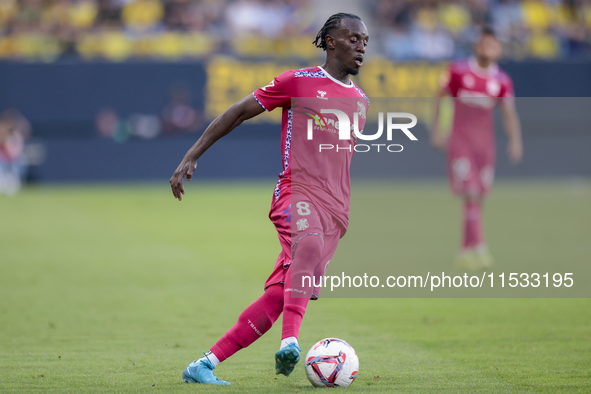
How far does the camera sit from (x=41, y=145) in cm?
2078

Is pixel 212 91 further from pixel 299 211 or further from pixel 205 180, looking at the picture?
pixel 299 211

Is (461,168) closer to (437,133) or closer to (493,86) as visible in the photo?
(437,133)

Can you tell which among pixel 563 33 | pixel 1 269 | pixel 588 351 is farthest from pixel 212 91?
pixel 588 351

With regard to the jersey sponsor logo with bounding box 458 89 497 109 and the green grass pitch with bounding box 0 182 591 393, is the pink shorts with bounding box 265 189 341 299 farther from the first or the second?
the jersey sponsor logo with bounding box 458 89 497 109

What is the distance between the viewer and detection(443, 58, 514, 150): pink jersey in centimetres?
918

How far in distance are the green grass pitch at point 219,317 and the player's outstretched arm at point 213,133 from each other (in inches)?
45.8

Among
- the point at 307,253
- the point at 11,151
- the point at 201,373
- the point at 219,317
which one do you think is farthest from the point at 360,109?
the point at 11,151

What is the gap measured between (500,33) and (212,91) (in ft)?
28.4

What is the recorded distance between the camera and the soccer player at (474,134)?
9.18 meters

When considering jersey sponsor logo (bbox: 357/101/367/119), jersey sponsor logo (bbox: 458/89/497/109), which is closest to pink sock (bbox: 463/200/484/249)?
jersey sponsor logo (bbox: 458/89/497/109)

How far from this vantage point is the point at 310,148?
4.44 m

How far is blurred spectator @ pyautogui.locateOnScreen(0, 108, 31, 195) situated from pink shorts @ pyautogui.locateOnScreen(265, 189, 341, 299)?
16.7m

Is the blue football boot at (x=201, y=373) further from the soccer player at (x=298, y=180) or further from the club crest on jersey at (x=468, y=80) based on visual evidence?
the club crest on jersey at (x=468, y=80)

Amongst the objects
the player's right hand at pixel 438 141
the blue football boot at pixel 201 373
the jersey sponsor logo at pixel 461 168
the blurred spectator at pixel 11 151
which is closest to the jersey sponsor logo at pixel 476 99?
the player's right hand at pixel 438 141
